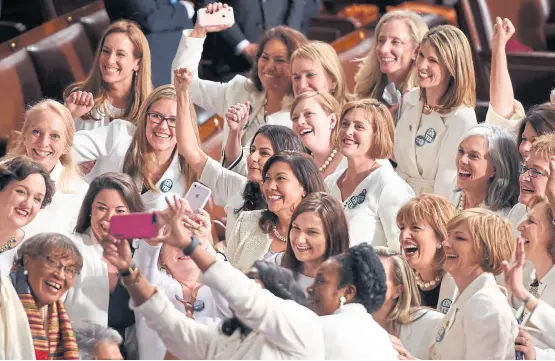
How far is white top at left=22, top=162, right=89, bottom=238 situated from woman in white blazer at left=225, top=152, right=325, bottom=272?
0.53 metres

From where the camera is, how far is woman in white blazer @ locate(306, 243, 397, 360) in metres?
4.46

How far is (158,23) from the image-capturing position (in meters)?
7.07

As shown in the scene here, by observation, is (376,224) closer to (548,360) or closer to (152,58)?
(548,360)

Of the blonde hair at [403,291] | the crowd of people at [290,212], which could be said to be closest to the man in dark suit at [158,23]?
the crowd of people at [290,212]

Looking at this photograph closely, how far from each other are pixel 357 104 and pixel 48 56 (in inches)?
71.2

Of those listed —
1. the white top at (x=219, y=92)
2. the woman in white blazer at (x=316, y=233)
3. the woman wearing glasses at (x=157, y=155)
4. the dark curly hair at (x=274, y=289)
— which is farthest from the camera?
the white top at (x=219, y=92)

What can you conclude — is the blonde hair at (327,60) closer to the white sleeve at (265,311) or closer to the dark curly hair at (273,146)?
the dark curly hair at (273,146)

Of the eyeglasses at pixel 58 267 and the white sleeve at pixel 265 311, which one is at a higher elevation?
the eyeglasses at pixel 58 267

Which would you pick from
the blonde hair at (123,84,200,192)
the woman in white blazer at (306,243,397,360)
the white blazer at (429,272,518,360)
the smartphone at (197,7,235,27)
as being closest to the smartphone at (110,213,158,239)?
the woman in white blazer at (306,243,397,360)

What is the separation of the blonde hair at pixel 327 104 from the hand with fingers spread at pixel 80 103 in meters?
0.77

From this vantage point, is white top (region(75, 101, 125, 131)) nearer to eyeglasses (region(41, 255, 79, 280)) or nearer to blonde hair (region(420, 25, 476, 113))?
blonde hair (region(420, 25, 476, 113))

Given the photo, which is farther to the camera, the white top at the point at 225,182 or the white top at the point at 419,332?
the white top at the point at 225,182

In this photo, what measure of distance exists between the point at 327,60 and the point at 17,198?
1607 millimetres

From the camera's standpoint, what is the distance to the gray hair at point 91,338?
4.68m
